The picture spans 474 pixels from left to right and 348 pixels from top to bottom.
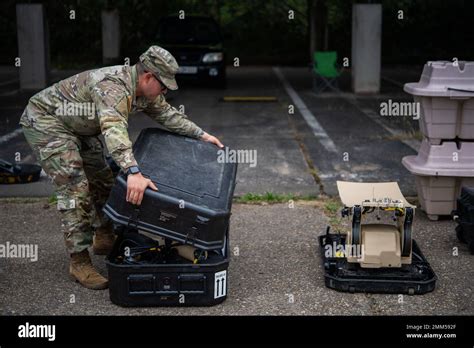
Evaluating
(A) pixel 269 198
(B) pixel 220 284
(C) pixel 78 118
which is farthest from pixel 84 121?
(A) pixel 269 198

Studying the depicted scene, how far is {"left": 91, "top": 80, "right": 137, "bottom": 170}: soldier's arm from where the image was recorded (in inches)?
167

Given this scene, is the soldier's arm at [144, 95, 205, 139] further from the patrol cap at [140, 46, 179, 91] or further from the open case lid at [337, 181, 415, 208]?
the open case lid at [337, 181, 415, 208]

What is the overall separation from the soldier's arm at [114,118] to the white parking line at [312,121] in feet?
17.6

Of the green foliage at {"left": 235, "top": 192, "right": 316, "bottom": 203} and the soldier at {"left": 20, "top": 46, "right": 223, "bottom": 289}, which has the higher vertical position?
the soldier at {"left": 20, "top": 46, "right": 223, "bottom": 289}

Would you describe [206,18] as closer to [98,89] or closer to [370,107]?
[370,107]

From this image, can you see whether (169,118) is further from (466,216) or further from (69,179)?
(466,216)

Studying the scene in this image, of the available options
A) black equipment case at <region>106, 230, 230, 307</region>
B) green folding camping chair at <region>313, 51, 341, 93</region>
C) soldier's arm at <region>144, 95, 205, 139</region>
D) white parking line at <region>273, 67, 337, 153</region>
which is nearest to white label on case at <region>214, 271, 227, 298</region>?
black equipment case at <region>106, 230, 230, 307</region>

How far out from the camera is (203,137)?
5129mm

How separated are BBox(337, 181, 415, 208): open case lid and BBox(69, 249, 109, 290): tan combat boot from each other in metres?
1.76

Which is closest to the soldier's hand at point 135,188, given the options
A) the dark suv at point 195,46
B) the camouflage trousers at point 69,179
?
the camouflage trousers at point 69,179

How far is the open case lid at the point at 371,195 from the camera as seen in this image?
15.5ft

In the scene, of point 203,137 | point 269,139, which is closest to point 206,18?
point 269,139

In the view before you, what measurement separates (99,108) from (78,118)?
341mm

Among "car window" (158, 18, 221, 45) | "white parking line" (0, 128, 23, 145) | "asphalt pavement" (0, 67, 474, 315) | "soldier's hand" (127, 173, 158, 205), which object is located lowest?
"asphalt pavement" (0, 67, 474, 315)
